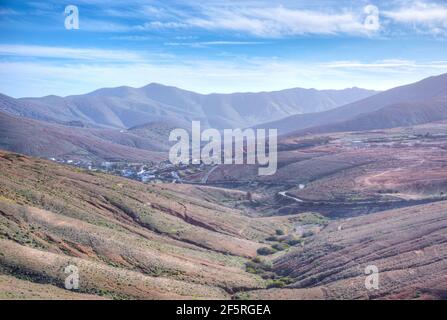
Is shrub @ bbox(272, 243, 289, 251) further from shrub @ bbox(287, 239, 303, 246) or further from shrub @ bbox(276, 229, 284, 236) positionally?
shrub @ bbox(276, 229, 284, 236)

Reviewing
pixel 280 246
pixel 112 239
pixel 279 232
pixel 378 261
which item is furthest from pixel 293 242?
pixel 112 239

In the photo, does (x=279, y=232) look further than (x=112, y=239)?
Yes

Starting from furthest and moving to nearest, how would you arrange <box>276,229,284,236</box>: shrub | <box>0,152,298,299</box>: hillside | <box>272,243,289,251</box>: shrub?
<box>276,229,284,236</box>: shrub, <box>272,243,289,251</box>: shrub, <box>0,152,298,299</box>: hillside

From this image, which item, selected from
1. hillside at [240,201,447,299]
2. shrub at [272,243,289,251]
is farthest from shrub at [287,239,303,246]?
hillside at [240,201,447,299]

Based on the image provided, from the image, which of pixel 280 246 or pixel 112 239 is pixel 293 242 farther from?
pixel 112 239

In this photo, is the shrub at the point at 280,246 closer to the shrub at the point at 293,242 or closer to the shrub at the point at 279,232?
the shrub at the point at 293,242

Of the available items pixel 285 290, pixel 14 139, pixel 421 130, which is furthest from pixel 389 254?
pixel 14 139

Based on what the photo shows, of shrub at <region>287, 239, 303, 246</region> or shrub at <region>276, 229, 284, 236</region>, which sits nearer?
shrub at <region>287, 239, 303, 246</region>

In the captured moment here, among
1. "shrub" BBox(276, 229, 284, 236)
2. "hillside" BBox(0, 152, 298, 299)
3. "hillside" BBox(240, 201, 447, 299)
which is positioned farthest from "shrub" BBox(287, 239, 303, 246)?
"shrub" BBox(276, 229, 284, 236)

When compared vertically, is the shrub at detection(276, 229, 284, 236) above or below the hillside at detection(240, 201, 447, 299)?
below

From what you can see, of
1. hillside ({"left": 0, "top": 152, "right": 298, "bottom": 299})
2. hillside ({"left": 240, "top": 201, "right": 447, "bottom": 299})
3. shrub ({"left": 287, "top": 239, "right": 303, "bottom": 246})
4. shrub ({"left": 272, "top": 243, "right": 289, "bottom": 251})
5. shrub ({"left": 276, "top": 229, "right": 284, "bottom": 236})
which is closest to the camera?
hillside ({"left": 0, "top": 152, "right": 298, "bottom": 299})
